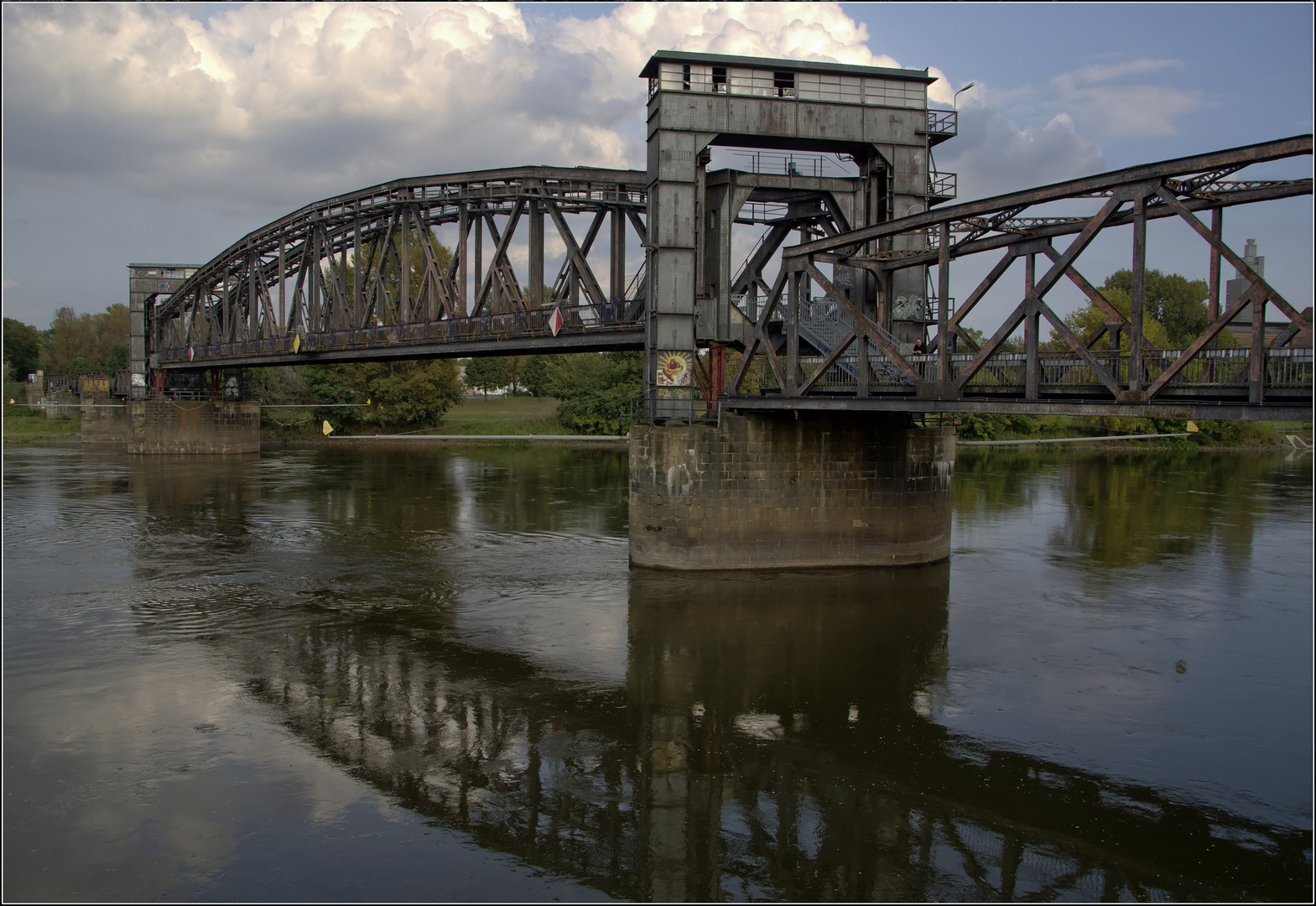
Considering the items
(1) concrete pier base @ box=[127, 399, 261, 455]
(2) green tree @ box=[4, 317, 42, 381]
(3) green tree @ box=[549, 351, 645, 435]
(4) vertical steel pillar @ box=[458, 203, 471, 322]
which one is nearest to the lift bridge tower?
(4) vertical steel pillar @ box=[458, 203, 471, 322]

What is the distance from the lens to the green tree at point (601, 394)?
76.3 m

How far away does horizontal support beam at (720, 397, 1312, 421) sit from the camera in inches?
561

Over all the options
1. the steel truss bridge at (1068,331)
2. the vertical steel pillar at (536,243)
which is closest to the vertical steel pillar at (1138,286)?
the steel truss bridge at (1068,331)

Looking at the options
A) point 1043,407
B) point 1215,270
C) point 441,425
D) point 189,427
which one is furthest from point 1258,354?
point 441,425

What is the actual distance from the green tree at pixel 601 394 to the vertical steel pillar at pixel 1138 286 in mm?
57889

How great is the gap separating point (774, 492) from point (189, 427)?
56.3 m

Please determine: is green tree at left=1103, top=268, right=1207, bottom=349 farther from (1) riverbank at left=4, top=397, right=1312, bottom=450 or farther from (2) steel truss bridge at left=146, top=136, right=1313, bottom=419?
(2) steel truss bridge at left=146, top=136, right=1313, bottom=419

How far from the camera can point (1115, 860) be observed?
10.8 metres

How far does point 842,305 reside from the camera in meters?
22.3

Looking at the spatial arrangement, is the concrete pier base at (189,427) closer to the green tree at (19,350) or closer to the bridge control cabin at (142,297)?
the bridge control cabin at (142,297)

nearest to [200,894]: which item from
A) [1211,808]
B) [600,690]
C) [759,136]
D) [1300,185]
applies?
[600,690]

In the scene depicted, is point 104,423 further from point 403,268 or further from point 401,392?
point 403,268

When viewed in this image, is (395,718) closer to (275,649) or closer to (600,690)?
(600,690)

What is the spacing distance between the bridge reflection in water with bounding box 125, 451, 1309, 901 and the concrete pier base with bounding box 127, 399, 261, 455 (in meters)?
49.8
